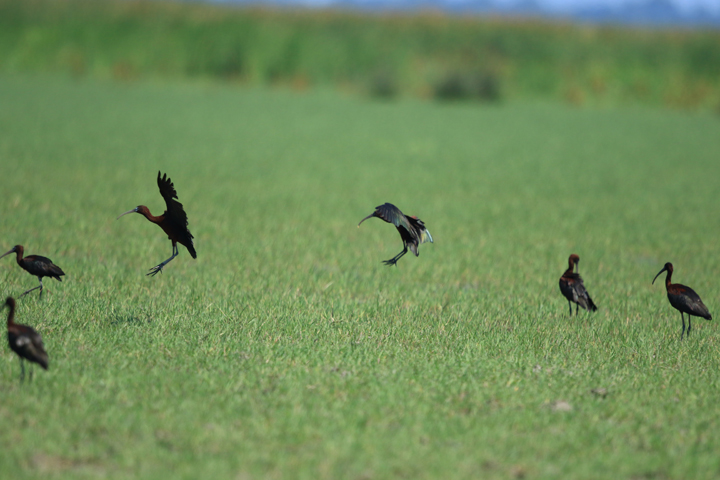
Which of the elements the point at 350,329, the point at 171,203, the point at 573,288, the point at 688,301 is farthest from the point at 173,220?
the point at 688,301

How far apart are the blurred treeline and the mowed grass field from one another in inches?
944

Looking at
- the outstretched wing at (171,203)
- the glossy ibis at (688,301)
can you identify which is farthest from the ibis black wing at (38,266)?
the glossy ibis at (688,301)

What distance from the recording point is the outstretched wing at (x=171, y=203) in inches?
192

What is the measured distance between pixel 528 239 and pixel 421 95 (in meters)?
28.2

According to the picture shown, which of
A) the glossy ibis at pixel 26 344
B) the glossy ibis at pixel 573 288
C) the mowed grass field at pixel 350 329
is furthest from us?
the glossy ibis at pixel 573 288

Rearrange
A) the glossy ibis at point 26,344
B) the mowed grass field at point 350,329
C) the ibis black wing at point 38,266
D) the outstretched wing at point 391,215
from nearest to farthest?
the mowed grass field at point 350,329 → the glossy ibis at point 26,344 → the outstretched wing at point 391,215 → the ibis black wing at point 38,266

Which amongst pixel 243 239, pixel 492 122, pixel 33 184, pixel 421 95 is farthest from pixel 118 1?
pixel 243 239

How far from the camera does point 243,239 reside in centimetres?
1025

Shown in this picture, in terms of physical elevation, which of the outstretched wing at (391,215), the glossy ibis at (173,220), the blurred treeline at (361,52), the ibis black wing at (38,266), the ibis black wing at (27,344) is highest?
the blurred treeline at (361,52)

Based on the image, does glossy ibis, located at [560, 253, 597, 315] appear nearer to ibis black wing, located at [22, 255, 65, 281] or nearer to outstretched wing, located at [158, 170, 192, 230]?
outstretched wing, located at [158, 170, 192, 230]

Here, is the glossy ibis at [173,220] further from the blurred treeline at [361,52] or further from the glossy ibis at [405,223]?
the blurred treeline at [361,52]

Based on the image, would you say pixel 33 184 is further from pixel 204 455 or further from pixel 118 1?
pixel 118 1

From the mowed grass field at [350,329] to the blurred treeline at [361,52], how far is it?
24.0m

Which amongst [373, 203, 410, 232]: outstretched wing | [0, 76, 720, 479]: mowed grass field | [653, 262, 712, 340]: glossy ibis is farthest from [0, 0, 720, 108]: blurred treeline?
[373, 203, 410, 232]: outstretched wing
